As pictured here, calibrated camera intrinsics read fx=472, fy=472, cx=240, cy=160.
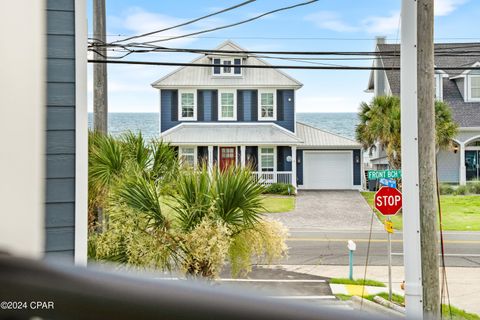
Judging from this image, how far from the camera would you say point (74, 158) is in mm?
1017

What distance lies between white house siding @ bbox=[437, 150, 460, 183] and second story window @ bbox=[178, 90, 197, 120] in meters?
3.47

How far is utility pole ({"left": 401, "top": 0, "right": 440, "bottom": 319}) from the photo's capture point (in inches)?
65.8

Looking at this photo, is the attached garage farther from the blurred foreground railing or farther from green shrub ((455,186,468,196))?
the blurred foreground railing

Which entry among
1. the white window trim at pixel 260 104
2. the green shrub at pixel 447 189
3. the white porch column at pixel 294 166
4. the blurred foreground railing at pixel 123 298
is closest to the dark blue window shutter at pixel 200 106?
the white window trim at pixel 260 104

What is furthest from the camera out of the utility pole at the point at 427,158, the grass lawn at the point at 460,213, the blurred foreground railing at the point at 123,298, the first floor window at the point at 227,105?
the first floor window at the point at 227,105

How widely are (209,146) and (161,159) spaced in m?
4.35

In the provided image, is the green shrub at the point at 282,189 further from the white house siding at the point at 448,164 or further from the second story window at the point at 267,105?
the white house siding at the point at 448,164

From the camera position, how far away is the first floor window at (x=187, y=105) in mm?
7117

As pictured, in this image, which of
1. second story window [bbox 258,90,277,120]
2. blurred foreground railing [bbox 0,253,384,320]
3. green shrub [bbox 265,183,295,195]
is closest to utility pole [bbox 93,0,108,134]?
blurred foreground railing [bbox 0,253,384,320]

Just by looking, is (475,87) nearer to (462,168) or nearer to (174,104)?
(462,168)

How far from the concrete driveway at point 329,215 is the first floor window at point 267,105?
1548 millimetres

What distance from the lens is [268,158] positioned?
7238 millimetres

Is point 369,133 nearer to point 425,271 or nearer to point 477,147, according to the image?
point 477,147

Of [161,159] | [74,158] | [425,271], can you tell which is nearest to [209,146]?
[161,159]
